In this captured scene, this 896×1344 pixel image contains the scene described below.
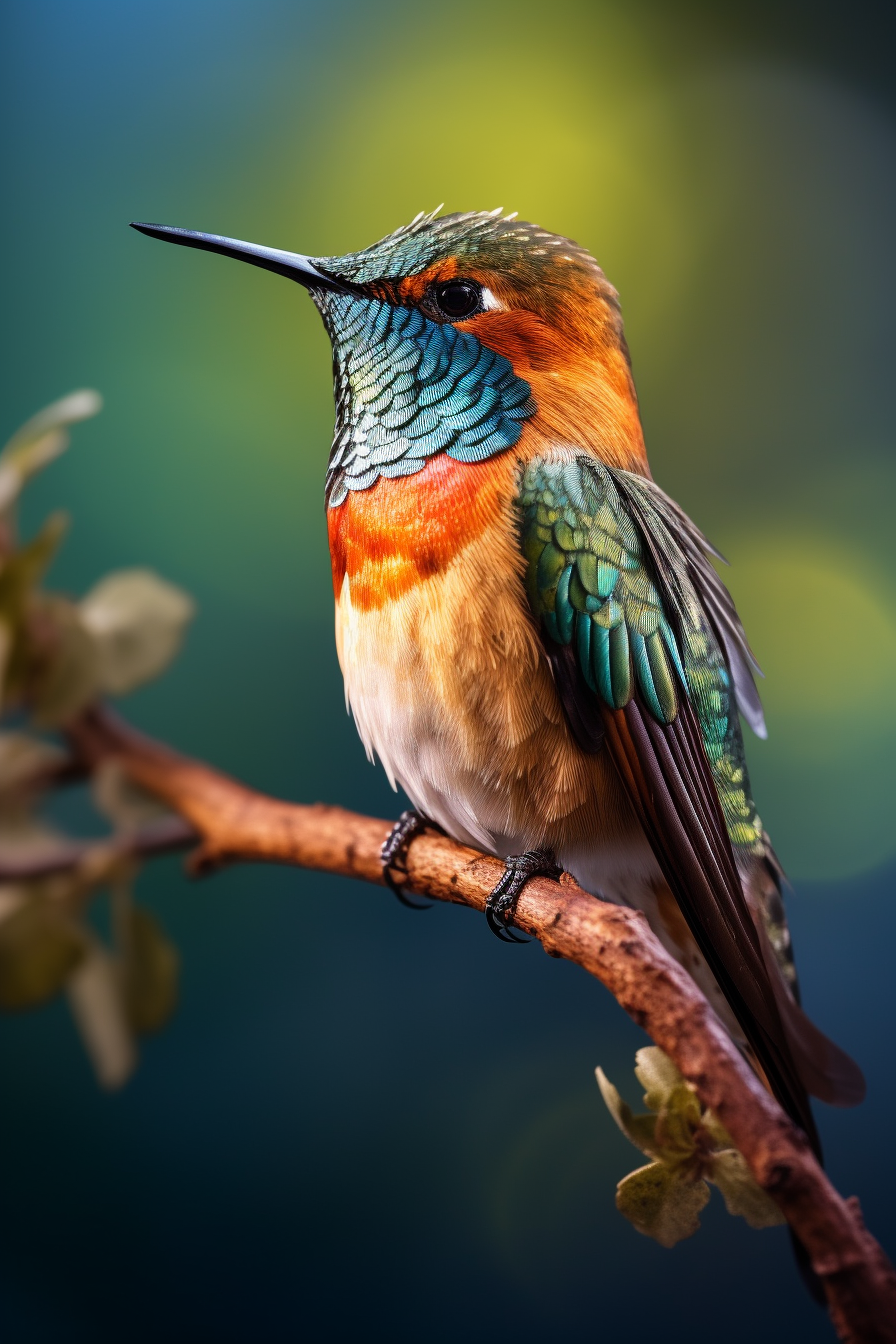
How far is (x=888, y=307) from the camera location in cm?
78

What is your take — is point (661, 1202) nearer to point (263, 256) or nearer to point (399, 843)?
point (399, 843)

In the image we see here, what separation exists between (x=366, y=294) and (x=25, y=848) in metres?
0.39


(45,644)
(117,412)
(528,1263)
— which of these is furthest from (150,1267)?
(117,412)

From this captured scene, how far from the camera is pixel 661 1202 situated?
45 cm

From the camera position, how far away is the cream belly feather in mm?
528

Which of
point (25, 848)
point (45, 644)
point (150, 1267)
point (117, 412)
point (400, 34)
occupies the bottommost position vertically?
point (150, 1267)

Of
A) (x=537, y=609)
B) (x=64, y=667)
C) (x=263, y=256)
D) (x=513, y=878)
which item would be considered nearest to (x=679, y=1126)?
(x=513, y=878)

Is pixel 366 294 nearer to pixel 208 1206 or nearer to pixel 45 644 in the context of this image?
pixel 45 644

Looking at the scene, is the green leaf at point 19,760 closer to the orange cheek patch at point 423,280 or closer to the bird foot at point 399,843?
the bird foot at point 399,843

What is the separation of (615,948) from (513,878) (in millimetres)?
117

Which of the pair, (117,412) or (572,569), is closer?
(572,569)

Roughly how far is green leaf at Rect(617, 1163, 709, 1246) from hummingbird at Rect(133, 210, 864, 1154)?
0.27ft

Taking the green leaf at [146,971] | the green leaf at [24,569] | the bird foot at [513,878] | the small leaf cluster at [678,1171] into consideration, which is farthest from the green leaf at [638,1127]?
the green leaf at [24,569]

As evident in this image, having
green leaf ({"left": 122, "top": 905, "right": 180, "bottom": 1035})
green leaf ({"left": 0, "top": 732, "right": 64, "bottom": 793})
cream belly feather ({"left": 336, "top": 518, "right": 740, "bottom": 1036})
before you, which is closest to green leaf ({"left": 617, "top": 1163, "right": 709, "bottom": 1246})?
cream belly feather ({"left": 336, "top": 518, "right": 740, "bottom": 1036})
